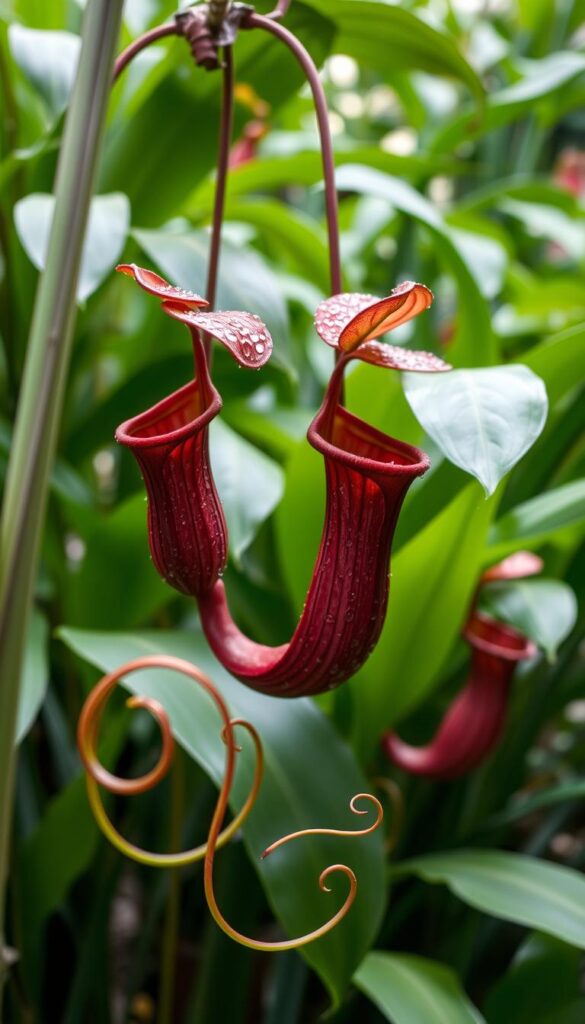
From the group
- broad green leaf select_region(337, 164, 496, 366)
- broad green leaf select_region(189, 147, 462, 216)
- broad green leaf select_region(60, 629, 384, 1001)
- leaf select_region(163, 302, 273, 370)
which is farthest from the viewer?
broad green leaf select_region(189, 147, 462, 216)

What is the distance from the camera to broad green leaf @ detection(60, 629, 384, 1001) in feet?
1.43

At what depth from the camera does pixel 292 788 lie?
461mm

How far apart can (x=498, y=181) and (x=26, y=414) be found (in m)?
0.98

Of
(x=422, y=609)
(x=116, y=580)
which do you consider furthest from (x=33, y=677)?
(x=422, y=609)

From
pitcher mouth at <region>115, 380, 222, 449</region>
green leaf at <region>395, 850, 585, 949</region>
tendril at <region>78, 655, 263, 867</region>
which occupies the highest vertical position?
pitcher mouth at <region>115, 380, 222, 449</region>

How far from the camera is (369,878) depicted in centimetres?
47

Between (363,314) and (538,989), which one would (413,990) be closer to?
(538,989)

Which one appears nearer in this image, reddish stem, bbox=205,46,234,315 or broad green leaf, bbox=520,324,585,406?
reddish stem, bbox=205,46,234,315

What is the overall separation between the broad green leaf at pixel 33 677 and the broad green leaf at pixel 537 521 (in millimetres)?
258

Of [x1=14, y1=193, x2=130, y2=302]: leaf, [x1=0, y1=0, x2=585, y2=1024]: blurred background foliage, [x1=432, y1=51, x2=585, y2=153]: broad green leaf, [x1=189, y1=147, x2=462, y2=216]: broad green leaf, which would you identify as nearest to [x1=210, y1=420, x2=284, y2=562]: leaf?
[x1=0, y1=0, x2=585, y2=1024]: blurred background foliage

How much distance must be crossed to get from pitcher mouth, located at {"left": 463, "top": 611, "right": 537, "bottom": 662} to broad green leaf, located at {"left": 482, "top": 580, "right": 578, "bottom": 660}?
0.02m

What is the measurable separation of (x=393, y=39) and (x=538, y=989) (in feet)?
1.95

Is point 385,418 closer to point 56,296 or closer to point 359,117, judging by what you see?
point 56,296

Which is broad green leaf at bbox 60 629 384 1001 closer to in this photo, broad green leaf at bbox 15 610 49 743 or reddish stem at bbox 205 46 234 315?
broad green leaf at bbox 15 610 49 743
